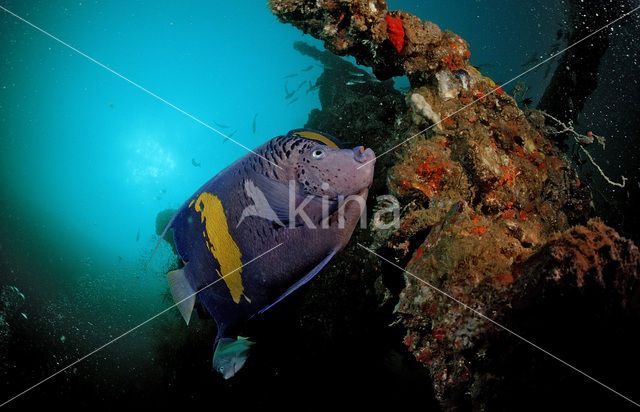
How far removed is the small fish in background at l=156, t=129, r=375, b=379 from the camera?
1471 mm

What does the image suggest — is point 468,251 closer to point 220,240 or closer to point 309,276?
point 309,276

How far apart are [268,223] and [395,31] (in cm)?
279

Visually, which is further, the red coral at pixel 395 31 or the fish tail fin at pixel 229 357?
the red coral at pixel 395 31

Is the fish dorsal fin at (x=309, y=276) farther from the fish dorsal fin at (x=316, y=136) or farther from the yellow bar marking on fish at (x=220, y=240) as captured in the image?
the fish dorsal fin at (x=316, y=136)

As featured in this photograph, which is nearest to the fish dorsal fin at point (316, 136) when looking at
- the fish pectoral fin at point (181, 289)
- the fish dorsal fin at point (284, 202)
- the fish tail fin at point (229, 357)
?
the fish dorsal fin at point (284, 202)

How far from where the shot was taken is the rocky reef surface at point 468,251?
1005 millimetres

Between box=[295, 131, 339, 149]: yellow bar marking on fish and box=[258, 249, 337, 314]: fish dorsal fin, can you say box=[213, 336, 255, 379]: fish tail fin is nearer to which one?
box=[258, 249, 337, 314]: fish dorsal fin

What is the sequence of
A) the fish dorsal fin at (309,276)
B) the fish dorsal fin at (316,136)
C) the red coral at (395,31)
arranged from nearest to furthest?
1. the fish dorsal fin at (309,276)
2. the fish dorsal fin at (316,136)
3. the red coral at (395,31)

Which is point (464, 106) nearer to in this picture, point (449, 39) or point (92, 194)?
point (449, 39)

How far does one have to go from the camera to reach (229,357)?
2057 millimetres

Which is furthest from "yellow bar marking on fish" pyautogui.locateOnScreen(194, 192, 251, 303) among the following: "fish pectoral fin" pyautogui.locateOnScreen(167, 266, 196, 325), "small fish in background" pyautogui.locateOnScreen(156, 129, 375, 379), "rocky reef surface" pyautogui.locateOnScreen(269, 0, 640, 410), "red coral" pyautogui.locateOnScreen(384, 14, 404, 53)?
"red coral" pyautogui.locateOnScreen(384, 14, 404, 53)

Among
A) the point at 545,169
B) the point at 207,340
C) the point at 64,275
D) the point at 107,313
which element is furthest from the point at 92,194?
the point at 545,169

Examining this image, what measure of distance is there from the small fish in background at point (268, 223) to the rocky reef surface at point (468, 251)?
2.43 ft

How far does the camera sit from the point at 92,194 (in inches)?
2776
